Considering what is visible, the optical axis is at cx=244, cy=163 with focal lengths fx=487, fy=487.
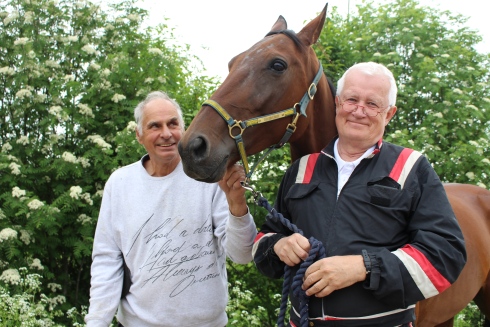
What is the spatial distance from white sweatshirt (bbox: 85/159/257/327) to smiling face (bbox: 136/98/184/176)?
2.6 inches

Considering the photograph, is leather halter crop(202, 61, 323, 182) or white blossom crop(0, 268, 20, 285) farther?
white blossom crop(0, 268, 20, 285)

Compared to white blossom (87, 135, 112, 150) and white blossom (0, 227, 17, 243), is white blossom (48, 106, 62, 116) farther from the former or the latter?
white blossom (0, 227, 17, 243)

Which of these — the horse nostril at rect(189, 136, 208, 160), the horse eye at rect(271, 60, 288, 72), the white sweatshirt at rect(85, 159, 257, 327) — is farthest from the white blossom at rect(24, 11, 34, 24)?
the horse nostril at rect(189, 136, 208, 160)

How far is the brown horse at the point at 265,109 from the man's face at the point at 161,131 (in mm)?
472

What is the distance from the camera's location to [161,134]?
2.36m

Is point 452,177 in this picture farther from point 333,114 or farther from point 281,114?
point 281,114

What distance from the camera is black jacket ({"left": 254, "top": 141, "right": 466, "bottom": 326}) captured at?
1.52 m

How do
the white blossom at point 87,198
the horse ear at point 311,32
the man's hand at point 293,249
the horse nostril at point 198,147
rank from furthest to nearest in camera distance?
the white blossom at point 87,198 → the horse ear at point 311,32 → the horse nostril at point 198,147 → the man's hand at point 293,249

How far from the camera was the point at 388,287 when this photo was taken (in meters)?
1.50

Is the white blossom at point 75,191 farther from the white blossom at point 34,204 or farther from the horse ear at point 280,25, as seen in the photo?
the horse ear at point 280,25

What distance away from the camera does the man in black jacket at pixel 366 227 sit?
1.53m

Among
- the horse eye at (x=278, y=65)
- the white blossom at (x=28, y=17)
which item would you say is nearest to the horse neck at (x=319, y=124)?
the horse eye at (x=278, y=65)

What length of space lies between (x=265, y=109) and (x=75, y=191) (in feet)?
9.96

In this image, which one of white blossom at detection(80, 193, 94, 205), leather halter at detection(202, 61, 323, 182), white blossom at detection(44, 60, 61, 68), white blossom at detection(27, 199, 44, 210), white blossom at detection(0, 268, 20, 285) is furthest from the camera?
white blossom at detection(44, 60, 61, 68)
